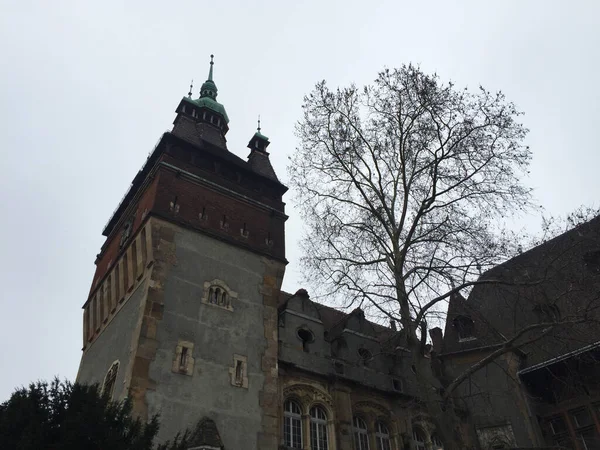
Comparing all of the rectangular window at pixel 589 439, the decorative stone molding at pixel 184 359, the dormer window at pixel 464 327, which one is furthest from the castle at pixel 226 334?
the rectangular window at pixel 589 439

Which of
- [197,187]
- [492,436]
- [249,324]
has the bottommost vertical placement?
[492,436]

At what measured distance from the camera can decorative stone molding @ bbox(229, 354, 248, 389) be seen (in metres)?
18.4

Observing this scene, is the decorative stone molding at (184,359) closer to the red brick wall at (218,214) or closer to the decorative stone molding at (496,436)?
the red brick wall at (218,214)

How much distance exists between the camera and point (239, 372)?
61.3ft

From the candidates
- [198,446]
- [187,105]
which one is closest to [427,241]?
[198,446]

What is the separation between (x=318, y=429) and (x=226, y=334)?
4.72m

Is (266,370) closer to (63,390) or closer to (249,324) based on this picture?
(249,324)

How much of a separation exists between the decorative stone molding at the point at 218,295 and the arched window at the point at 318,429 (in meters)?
4.85

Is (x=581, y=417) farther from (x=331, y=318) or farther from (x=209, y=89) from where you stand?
(x=209, y=89)

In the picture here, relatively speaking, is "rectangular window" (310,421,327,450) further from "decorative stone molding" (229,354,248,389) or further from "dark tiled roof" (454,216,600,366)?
"dark tiled roof" (454,216,600,366)

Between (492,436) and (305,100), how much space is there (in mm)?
16377

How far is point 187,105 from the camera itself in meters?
28.6

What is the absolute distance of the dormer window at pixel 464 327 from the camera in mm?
27219


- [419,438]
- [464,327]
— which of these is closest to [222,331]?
[419,438]
